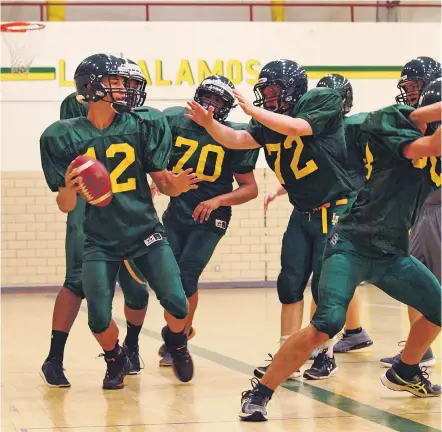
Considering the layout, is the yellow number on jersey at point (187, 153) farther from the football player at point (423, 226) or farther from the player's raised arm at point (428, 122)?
the player's raised arm at point (428, 122)

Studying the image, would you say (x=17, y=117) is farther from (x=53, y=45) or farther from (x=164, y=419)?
(x=164, y=419)

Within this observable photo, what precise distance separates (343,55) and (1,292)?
6.01m

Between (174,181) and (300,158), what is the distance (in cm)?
82

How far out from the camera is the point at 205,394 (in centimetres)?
579

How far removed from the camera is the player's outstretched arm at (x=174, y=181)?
5758mm

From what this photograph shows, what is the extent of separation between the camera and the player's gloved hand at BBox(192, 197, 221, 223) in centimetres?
658

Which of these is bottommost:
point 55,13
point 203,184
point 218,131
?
point 203,184

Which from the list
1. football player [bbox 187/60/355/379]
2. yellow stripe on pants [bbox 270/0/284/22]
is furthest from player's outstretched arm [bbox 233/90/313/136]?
yellow stripe on pants [bbox 270/0/284/22]

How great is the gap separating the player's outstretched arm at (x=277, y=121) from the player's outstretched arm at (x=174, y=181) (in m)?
0.58

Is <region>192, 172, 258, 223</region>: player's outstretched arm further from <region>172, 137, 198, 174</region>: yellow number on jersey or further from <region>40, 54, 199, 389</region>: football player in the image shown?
<region>40, 54, 199, 389</region>: football player

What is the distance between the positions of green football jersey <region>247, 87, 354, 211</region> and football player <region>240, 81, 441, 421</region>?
815mm

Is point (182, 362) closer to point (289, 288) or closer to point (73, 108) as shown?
point (289, 288)

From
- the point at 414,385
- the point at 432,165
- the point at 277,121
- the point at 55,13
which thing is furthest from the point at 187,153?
the point at 55,13

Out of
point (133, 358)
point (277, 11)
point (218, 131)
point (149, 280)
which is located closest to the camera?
point (218, 131)
